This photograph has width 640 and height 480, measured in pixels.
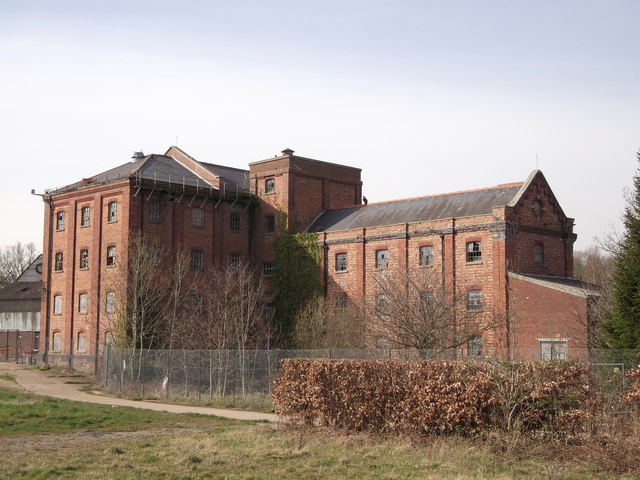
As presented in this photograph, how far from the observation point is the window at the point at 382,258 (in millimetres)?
43938

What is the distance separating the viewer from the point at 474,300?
39594 millimetres

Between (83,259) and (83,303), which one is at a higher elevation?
(83,259)

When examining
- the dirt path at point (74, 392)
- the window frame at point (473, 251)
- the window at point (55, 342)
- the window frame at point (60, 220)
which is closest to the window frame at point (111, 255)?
the window frame at point (60, 220)

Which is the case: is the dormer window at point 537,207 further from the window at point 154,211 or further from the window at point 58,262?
the window at point 58,262

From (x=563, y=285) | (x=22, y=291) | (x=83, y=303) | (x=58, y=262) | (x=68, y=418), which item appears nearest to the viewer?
(x=68, y=418)

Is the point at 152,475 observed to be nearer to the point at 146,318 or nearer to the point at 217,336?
the point at 217,336

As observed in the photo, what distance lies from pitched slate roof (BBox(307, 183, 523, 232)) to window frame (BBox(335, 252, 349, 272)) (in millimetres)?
1919

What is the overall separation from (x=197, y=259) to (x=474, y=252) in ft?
56.3

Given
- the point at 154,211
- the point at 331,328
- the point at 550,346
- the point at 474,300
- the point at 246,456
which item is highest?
the point at 154,211

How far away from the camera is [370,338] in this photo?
114 ft

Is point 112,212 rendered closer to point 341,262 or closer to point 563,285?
point 341,262

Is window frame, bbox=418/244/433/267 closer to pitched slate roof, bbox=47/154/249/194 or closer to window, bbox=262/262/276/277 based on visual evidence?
window, bbox=262/262/276/277

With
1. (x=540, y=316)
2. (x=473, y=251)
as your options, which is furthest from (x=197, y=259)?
(x=540, y=316)

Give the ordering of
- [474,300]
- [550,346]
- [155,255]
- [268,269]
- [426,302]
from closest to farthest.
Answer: [426,302] → [550,346] → [474,300] → [155,255] → [268,269]
